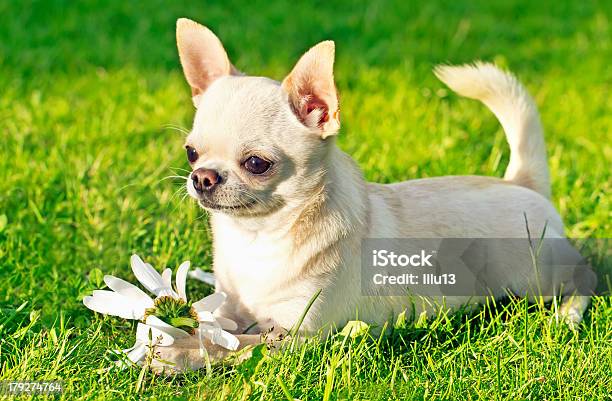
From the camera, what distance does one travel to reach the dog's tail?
10.5 feet

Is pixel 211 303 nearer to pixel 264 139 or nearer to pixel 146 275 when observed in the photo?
pixel 146 275

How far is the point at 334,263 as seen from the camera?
8.58ft

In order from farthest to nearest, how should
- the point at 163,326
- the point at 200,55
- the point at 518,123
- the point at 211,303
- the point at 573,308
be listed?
1. the point at 518,123
2. the point at 573,308
3. the point at 200,55
4. the point at 211,303
5. the point at 163,326

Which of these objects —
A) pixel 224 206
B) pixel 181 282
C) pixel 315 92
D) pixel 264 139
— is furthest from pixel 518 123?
pixel 181 282

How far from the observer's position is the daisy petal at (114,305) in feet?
8.35

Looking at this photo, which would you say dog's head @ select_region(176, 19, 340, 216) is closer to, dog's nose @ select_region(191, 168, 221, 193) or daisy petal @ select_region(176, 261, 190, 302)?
dog's nose @ select_region(191, 168, 221, 193)

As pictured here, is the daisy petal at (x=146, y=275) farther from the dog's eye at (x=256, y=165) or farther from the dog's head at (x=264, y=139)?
the dog's eye at (x=256, y=165)

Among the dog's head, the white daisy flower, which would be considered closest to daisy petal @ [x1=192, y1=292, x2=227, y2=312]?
the white daisy flower

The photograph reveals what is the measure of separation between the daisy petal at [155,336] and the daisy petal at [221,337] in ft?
0.31

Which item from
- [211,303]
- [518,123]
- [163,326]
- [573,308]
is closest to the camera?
[163,326]

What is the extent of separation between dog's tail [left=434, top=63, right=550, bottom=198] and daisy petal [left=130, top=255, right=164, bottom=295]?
1.26 m

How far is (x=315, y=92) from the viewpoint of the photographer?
255cm

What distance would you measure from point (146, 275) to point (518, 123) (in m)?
1.44

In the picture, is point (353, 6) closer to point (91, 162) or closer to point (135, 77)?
point (135, 77)
